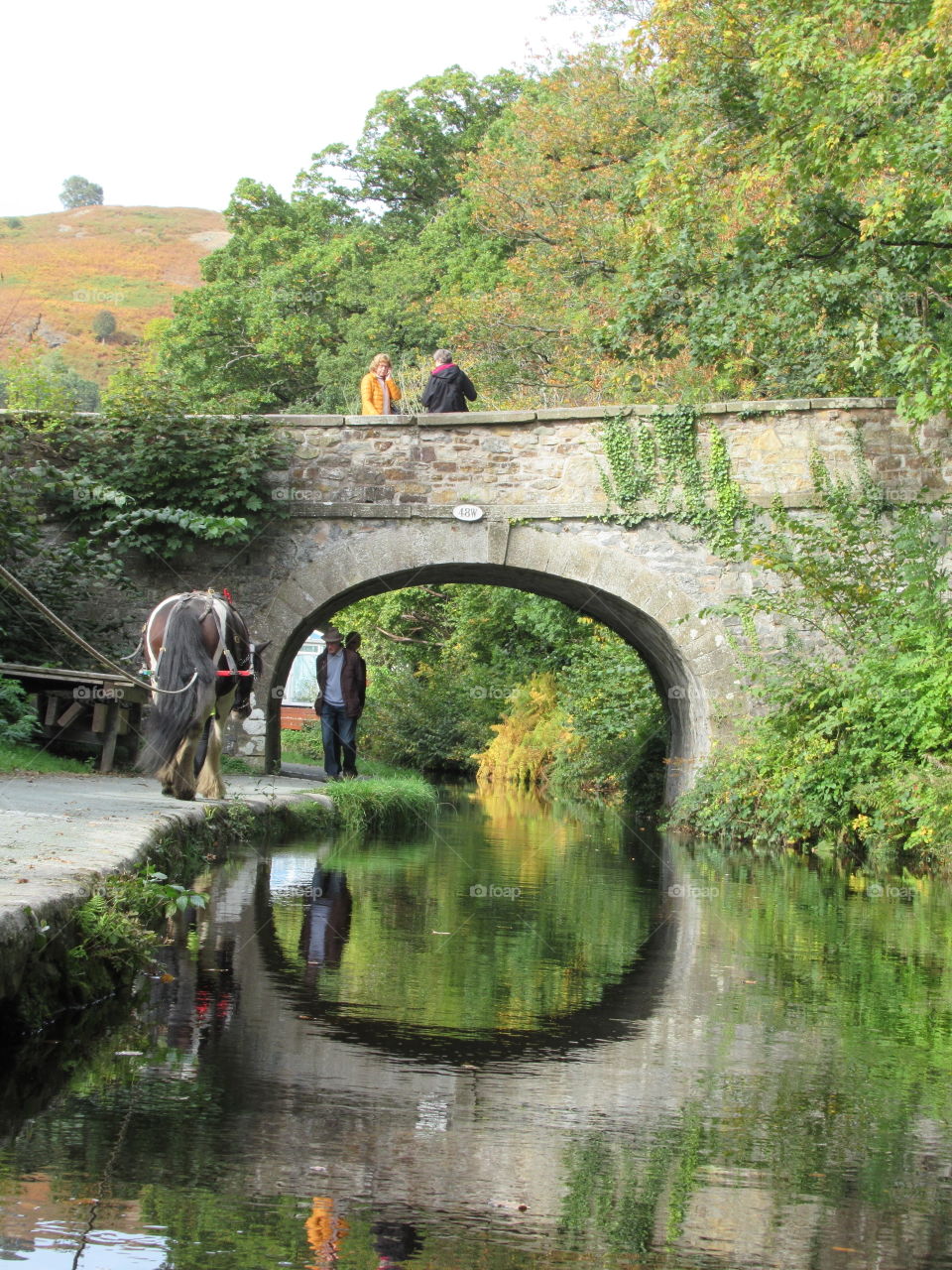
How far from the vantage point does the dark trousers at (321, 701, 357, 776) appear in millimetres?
15727

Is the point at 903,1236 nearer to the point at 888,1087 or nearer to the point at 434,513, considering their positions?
the point at 888,1087

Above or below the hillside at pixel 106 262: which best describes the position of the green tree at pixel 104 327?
below

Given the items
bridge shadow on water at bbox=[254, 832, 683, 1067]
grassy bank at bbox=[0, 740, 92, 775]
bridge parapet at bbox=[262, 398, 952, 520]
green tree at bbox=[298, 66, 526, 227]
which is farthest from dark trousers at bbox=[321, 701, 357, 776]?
green tree at bbox=[298, 66, 526, 227]

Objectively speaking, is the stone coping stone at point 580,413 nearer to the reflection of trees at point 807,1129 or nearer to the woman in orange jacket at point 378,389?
the woman in orange jacket at point 378,389

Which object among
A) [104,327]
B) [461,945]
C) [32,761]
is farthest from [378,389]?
[104,327]

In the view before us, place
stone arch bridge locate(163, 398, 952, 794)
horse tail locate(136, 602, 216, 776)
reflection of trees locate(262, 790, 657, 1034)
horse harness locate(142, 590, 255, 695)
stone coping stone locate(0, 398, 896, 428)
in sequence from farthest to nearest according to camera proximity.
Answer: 1. stone arch bridge locate(163, 398, 952, 794)
2. stone coping stone locate(0, 398, 896, 428)
3. horse harness locate(142, 590, 255, 695)
4. horse tail locate(136, 602, 216, 776)
5. reflection of trees locate(262, 790, 657, 1034)

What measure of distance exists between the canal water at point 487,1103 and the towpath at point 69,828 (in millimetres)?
421

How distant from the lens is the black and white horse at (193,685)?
899cm

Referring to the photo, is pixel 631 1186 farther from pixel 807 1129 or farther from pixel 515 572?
pixel 515 572

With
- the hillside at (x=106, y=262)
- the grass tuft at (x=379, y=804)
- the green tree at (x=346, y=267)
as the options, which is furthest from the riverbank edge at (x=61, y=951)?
the hillside at (x=106, y=262)

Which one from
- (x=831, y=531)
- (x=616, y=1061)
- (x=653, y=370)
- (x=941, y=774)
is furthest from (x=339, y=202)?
(x=616, y=1061)

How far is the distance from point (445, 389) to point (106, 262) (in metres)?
107

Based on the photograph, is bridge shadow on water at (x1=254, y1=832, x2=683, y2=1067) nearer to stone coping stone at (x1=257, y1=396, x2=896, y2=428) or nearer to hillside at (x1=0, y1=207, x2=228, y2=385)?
stone coping stone at (x1=257, y1=396, x2=896, y2=428)

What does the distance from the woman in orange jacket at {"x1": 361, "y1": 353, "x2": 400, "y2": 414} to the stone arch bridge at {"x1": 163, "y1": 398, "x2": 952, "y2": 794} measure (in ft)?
1.91
